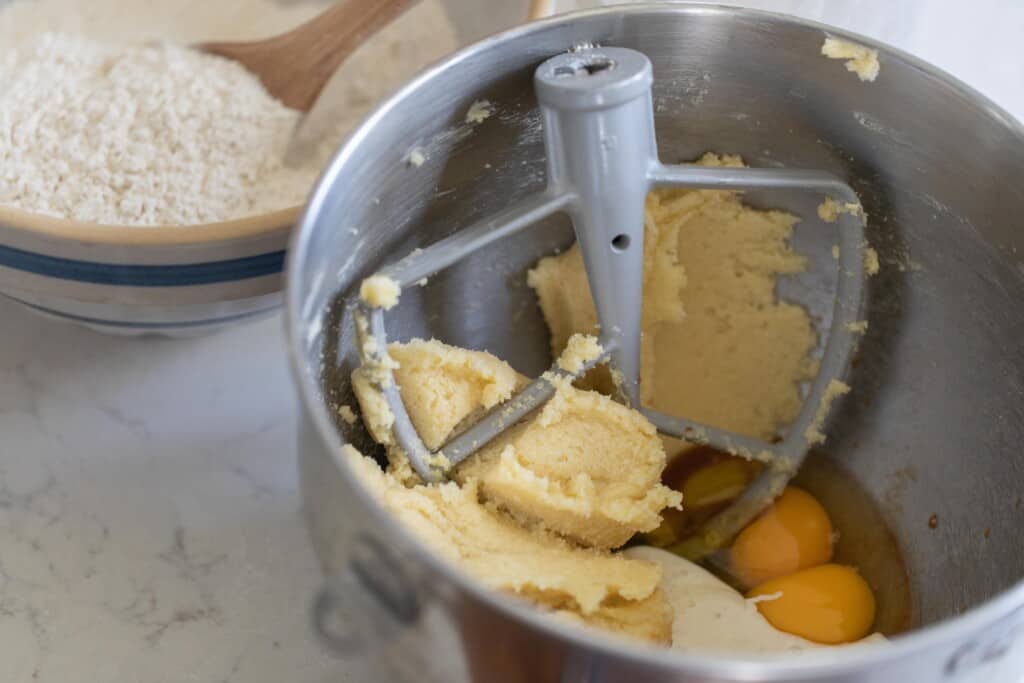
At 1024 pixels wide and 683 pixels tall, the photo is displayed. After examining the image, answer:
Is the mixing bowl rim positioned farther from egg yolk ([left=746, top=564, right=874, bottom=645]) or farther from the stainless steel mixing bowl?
egg yolk ([left=746, top=564, right=874, bottom=645])

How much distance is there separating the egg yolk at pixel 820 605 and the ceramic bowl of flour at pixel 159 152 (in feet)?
1.30

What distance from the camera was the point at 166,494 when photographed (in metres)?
0.79

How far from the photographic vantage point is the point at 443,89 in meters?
0.62

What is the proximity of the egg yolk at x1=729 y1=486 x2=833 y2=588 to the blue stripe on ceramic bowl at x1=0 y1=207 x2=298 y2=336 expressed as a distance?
1.25ft

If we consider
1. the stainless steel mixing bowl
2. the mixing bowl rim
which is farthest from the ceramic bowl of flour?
the stainless steel mixing bowl

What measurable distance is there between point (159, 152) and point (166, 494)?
27 centimetres

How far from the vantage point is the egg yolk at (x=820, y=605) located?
697mm

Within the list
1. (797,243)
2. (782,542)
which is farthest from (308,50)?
(782,542)

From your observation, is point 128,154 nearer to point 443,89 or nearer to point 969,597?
point 443,89

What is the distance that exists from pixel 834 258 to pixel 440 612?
0.44m

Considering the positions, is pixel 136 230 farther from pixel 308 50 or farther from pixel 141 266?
pixel 308 50

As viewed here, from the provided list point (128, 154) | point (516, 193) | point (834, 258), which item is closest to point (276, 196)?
point (128, 154)

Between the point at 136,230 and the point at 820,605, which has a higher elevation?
the point at 136,230

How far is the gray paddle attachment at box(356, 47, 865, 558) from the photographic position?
615 mm
